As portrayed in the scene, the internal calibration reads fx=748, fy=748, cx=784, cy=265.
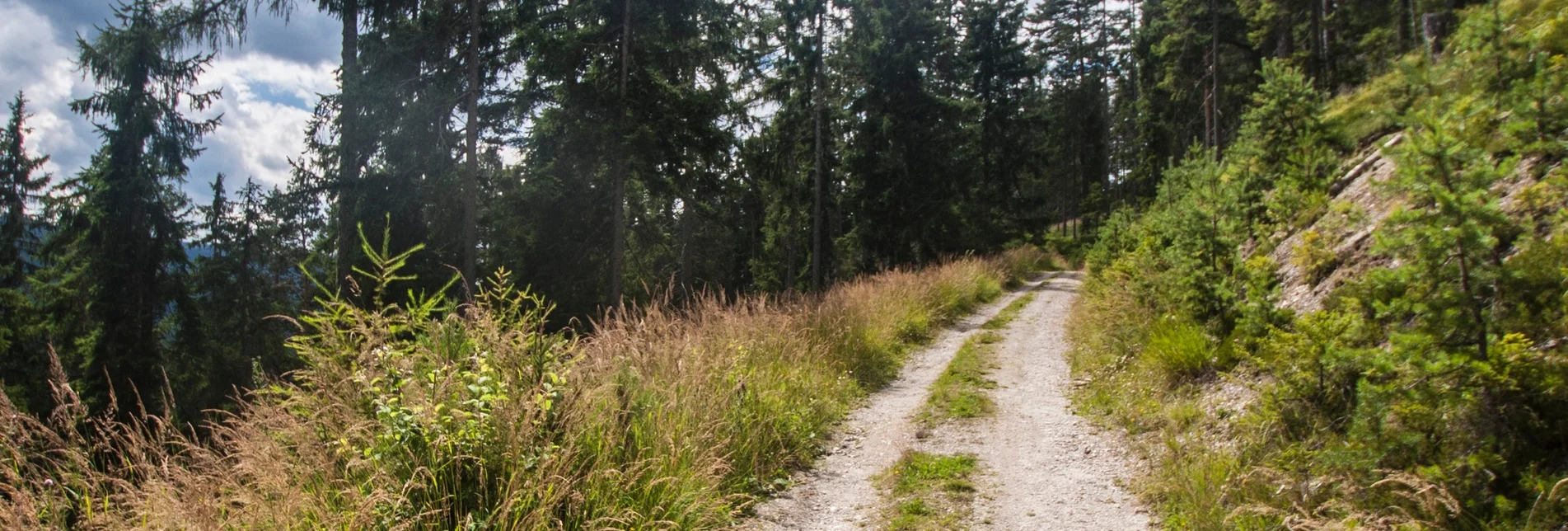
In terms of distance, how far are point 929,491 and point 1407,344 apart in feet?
9.25

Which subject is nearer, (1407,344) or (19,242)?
(1407,344)

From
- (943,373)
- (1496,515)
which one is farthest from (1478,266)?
(943,373)

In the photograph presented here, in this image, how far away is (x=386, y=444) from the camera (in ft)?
11.3

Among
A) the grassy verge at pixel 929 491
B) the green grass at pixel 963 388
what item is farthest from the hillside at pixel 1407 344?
the grassy verge at pixel 929 491

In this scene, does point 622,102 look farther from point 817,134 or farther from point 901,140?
point 901,140

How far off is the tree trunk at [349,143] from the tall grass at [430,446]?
12747mm

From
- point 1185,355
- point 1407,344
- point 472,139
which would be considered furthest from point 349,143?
point 1407,344

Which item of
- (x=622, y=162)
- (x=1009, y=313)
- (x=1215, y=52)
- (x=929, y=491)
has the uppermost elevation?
(x=1215, y=52)

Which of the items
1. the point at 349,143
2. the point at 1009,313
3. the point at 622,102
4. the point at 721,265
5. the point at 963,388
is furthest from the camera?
the point at 721,265

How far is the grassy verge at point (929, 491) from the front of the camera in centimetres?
468

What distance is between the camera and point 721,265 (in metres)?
39.3

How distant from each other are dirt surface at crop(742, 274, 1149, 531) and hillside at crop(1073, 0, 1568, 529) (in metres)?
0.33

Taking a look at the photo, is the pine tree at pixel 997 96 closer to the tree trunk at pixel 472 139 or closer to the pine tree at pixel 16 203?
the tree trunk at pixel 472 139

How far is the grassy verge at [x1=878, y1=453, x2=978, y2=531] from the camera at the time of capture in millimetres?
4680
